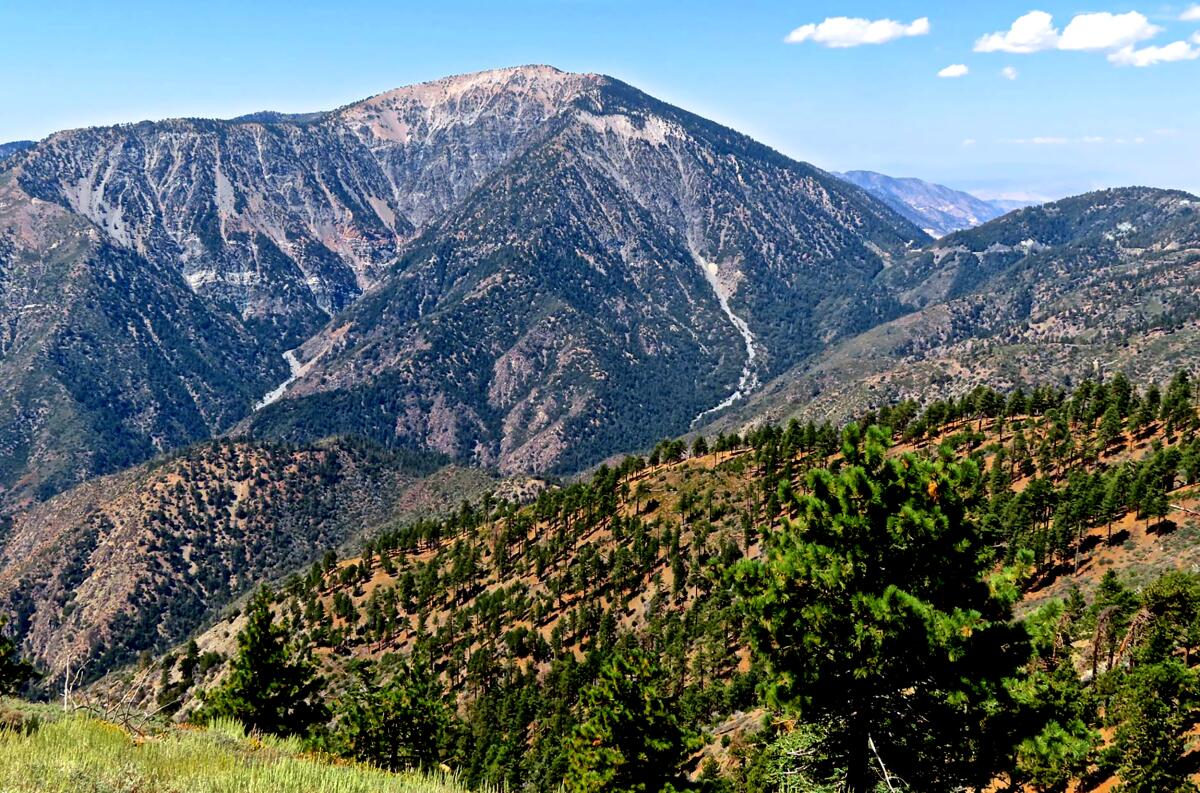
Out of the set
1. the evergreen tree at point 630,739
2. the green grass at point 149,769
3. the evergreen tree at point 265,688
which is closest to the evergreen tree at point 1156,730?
the evergreen tree at point 630,739

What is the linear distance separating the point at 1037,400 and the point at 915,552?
14788 centimetres

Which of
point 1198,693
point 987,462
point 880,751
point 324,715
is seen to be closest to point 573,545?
point 987,462

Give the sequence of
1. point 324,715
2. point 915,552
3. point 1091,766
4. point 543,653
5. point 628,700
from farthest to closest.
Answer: point 543,653, point 324,715, point 1091,766, point 628,700, point 915,552

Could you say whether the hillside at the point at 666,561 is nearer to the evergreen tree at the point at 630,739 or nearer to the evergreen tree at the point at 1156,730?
the evergreen tree at the point at 1156,730

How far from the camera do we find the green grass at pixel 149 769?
9867 millimetres

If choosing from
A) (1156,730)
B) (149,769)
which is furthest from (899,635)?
(1156,730)

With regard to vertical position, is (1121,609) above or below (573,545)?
above

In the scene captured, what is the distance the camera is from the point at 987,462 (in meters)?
119

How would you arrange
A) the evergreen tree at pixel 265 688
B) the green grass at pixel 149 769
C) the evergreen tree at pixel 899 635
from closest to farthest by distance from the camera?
the green grass at pixel 149 769, the evergreen tree at pixel 899 635, the evergreen tree at pixel 265 688

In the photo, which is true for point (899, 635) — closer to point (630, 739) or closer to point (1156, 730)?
point (630, 739)

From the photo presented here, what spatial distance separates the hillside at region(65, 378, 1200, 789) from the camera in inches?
3253

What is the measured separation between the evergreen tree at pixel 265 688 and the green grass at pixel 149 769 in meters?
38.7

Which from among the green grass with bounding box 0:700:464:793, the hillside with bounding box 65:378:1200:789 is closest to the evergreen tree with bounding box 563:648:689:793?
the green grass with bounding box 0:700:464:793

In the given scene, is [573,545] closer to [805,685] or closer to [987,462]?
[987,462]
